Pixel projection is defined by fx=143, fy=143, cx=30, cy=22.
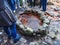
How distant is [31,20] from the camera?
242 cm

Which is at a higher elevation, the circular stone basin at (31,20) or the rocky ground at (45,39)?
the circular stone basin at (31,20)

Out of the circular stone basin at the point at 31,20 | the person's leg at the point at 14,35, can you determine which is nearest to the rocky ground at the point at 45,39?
the person's leg at the point at 14,35

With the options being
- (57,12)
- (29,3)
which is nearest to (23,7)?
(29,3)

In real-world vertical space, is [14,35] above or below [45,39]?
above

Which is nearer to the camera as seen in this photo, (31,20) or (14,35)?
(14,35)

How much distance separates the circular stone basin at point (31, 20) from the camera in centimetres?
226

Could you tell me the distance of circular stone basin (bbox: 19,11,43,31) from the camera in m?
2.26

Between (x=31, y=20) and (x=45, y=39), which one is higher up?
(x=31, y=20)

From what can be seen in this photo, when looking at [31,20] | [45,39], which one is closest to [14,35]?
[45,39]

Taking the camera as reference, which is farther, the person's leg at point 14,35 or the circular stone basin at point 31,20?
the circular stone basin at point 31,20

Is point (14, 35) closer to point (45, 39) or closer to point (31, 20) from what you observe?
point (45, 39)

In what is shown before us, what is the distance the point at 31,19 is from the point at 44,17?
0.23m

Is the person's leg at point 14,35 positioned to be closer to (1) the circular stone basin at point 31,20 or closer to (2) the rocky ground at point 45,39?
(2) the rocky ground at point 45,39

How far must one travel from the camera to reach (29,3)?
279 centimetres
